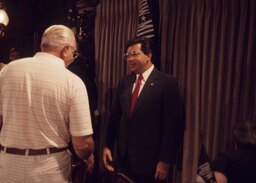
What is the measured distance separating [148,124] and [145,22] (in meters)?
1.12

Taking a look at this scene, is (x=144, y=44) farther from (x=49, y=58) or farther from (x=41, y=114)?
(x=41, y=114)

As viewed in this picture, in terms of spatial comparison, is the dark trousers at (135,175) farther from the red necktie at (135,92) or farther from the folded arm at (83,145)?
the folded arm at (83,145)

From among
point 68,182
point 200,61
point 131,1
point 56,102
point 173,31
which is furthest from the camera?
point 131,1

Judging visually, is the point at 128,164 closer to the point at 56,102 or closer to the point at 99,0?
the point at 56,102

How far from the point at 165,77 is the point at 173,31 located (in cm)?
67

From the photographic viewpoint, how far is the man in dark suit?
3031 mm

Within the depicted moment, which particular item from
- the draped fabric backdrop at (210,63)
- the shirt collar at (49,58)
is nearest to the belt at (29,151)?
the shirt collar at (49,58)

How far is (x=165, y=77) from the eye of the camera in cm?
315

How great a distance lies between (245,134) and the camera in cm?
231

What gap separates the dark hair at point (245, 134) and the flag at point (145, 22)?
5.13 feet

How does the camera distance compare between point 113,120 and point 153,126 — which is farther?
point 113,120

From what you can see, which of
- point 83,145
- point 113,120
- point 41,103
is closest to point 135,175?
point 113,120

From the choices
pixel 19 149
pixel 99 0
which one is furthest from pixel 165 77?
pixel 99 0

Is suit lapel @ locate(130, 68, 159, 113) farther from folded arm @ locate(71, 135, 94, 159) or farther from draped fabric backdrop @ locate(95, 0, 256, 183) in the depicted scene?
folded arm @ locate(71, 135, 94, 159)
